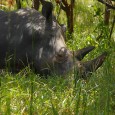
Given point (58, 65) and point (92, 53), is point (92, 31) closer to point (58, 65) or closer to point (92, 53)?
point (92, 53)

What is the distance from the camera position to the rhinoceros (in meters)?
5.73

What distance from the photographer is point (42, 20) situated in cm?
624

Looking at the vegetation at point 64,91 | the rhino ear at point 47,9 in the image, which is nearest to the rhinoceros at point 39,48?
the rhino ear at point 47,9

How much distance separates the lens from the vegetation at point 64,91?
3.73 m

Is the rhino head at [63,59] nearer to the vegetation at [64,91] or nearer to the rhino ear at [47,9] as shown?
the rhino ear at [47,9]

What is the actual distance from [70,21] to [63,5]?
379 mm

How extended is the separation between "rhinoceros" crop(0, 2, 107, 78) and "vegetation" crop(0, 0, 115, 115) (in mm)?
221

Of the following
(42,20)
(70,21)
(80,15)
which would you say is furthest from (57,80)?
(80,15)

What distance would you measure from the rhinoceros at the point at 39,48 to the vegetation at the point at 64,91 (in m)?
0.22

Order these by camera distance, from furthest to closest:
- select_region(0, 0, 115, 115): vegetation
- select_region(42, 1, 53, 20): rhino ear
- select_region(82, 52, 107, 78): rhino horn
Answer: select_region(42, 1, 53, 20): rhino ear < select_region(82, 52, 107, 78): rhino horn < select_region(0, 0, 115, 115): vegetation

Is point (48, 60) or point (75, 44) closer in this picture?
point (48, 60)

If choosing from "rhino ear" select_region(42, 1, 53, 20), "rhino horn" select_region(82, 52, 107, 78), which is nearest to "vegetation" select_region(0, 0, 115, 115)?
"rhino horn" select_region(82, 52, 107, 78)

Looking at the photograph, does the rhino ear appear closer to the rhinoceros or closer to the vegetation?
the rhinoceros

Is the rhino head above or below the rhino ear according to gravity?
below
